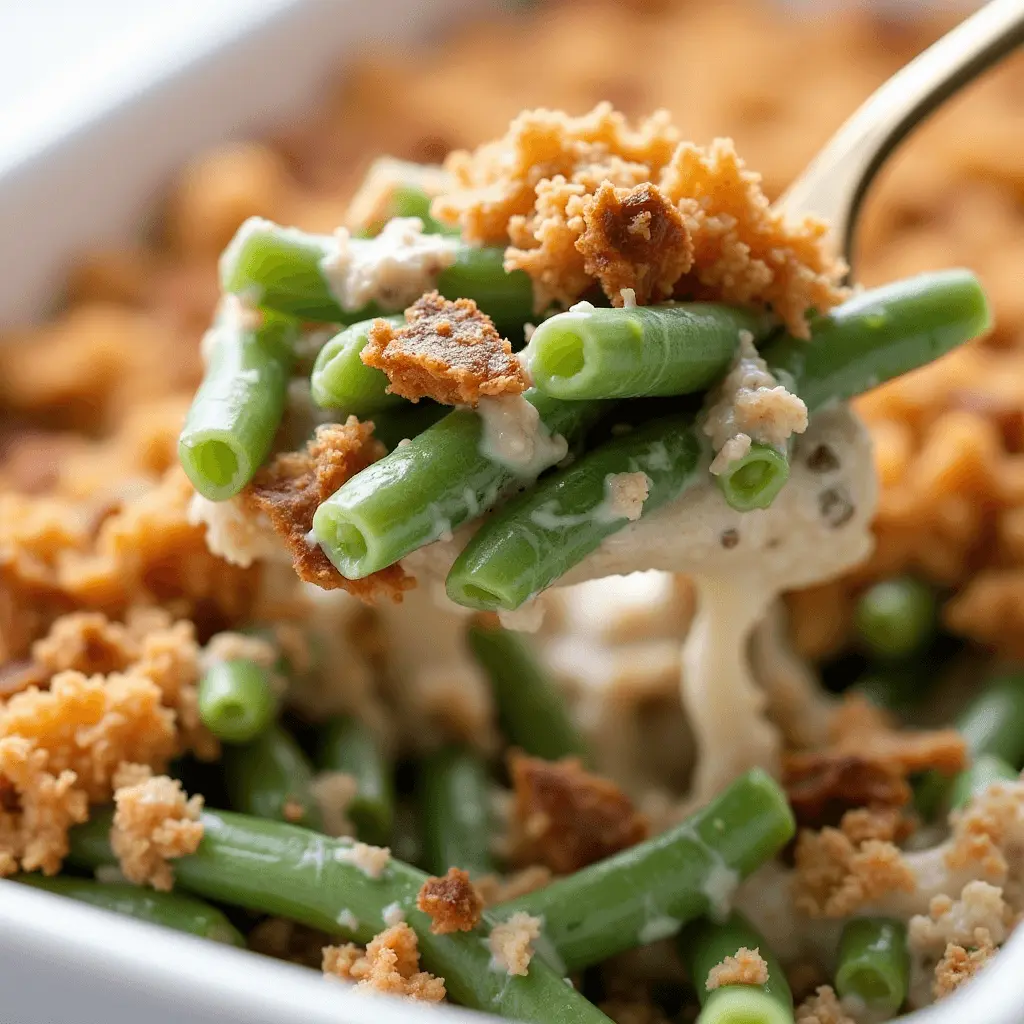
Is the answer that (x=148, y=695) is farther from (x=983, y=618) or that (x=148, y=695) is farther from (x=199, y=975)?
(x=983, y=618)

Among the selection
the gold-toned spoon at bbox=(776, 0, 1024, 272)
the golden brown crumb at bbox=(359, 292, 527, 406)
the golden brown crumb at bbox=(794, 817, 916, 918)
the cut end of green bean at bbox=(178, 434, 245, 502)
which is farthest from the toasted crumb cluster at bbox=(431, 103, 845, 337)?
the golden brown crumb at bbox=(794, 817, 916, 918)

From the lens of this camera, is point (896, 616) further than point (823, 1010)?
Yes

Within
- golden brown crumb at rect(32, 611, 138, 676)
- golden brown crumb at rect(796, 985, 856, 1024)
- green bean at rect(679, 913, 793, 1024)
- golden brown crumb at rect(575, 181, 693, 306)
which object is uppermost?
golden brown crumb at rect(575, 181, 693, 306)

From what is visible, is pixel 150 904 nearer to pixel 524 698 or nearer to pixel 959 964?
pixel 524 698

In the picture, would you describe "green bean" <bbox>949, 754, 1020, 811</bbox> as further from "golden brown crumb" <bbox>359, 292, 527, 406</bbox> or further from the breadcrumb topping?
"golden brown crumb" <bbox>359, 292, 527, 406</bbox>

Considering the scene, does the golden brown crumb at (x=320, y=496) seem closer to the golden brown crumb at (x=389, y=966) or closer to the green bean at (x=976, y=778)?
the golden brown crumb at (x=389, y=966)

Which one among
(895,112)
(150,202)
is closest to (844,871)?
(895,112)

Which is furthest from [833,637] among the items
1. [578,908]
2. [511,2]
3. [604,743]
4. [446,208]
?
[511,2]
